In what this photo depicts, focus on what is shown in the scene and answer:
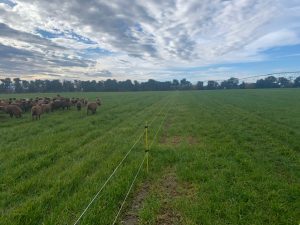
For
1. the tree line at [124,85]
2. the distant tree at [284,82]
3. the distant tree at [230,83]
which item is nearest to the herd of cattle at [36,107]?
the tree line at [124,85]

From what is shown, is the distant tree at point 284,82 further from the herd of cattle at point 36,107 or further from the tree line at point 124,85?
the herd of cattle at point 36,107

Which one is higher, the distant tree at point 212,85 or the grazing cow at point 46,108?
the grazing cow at point 46,108

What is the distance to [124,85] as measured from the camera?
147875 millimetres

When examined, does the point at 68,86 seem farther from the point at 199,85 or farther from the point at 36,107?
the point at 36,107

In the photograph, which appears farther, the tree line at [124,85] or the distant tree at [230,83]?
the distant tree at [230,83]

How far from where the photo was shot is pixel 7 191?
20.2ft

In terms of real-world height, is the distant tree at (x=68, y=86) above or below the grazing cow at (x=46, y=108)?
below

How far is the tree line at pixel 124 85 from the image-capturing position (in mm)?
122188

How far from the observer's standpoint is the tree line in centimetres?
12219

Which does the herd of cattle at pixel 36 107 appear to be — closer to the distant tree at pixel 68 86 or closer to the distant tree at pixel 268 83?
the distant tree at pixel 68 86

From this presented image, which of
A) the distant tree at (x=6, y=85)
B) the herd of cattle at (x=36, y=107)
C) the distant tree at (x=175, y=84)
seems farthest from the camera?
the distant tree at (x=175, y=84)

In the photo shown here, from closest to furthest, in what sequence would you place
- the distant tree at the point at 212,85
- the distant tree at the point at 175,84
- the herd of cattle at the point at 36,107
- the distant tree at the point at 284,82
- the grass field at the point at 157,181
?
1. the grass field at the point at 157,181
2. the herd of cattle at the point at 36,107
3. the distant tree at the point at 284,82
4. the distant tree at the point at 212,85
5. the distant tree at the point at 175,84

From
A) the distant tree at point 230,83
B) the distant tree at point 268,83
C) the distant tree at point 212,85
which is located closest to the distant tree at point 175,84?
the distant tree at point 212,85

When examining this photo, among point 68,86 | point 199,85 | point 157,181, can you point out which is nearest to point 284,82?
point 199,85
